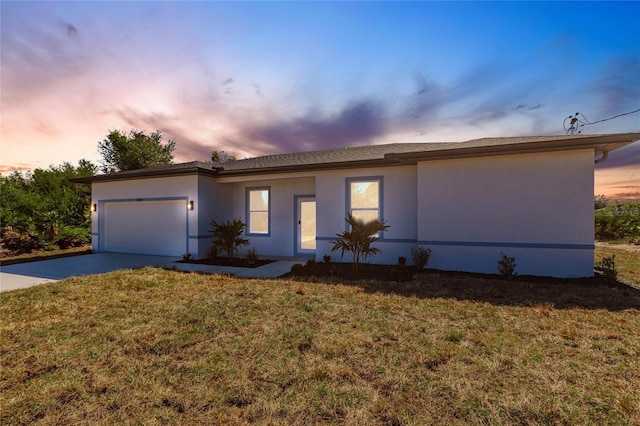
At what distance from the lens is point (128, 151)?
24.3 m

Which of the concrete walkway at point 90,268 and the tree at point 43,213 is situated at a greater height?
the tree at point 43,213

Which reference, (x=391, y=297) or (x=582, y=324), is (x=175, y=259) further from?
(x=582, y=324)

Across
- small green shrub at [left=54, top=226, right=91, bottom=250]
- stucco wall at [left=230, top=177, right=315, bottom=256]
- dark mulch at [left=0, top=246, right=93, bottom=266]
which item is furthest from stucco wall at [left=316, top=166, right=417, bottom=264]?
small green shrub at [left=54, top=226, right=91, bottom=250]

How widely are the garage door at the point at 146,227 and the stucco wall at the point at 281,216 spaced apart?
2618mm

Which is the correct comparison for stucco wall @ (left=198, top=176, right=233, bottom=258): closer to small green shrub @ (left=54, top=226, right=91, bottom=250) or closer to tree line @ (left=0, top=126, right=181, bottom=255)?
small green shrub @ (left=54, top=226, right=91, bottom=250)

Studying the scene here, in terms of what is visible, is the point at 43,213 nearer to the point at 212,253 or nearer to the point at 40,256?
the point at 40,256

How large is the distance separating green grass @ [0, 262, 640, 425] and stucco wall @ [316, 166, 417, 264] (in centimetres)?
304

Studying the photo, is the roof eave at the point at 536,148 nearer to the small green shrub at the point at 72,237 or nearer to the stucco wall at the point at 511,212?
the stucco wall at the point at 511,212

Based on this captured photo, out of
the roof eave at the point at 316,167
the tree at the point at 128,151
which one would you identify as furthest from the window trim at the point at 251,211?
the tree at the point at 128,151

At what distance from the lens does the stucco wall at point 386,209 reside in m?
8.35

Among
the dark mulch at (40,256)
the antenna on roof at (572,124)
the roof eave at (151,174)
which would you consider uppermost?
the antenna on roof at (572,124)

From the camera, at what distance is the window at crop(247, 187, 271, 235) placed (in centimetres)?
1110

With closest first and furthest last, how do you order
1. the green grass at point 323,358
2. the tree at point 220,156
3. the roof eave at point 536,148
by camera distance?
the green grass at point 323,358
the roof eave at point 536,148
the tree at point 220,156

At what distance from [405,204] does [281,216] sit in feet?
15.7
